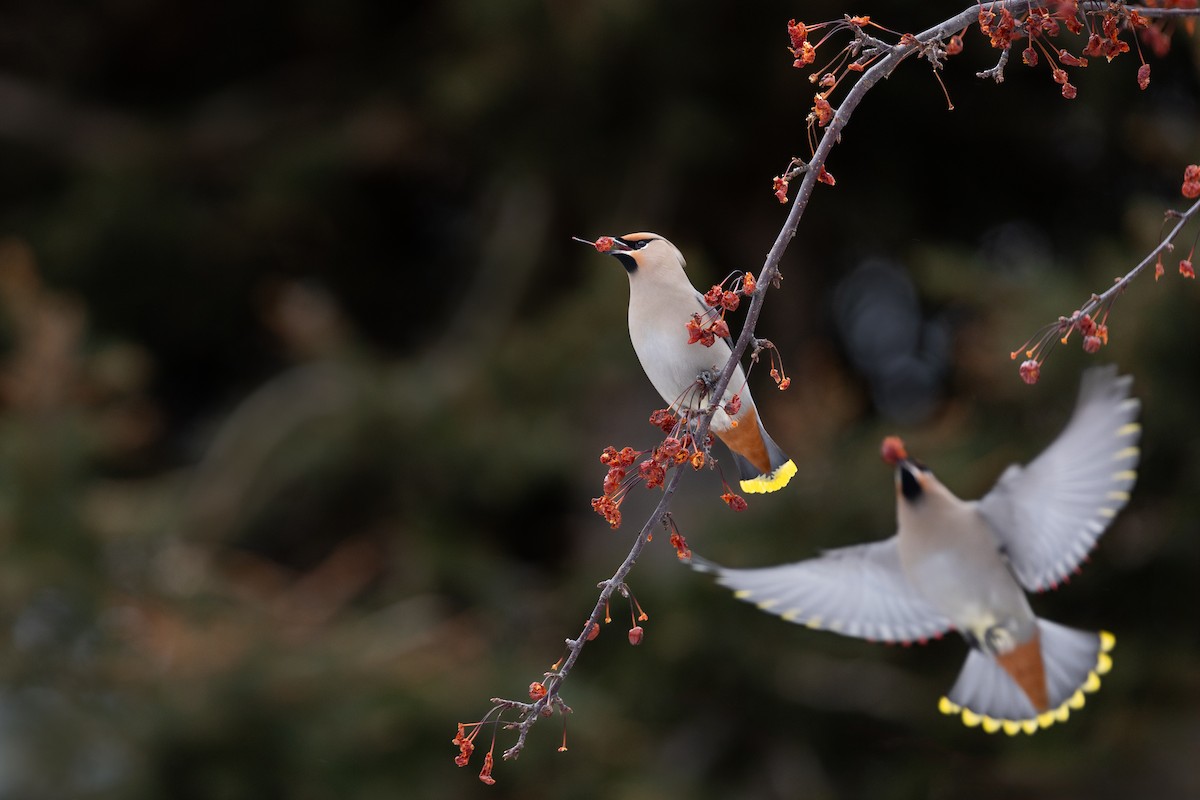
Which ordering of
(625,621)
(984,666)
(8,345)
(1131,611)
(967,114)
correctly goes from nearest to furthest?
(984,666)
(1131,611)
(967,114)
(625,621)
(8,345)

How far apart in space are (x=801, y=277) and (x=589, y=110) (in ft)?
3.44

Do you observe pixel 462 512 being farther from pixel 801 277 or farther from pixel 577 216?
pixel 801 277

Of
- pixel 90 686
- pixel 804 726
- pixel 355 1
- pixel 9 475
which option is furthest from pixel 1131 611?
pixel 355 1

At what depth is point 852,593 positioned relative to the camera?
2.39m

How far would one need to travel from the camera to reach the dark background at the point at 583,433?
500 centimetres

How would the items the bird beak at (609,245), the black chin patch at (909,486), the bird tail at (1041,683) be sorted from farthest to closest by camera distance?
the bird tail at (1041,683), the black chin patch at (909,486), the bird beak at (609,245)

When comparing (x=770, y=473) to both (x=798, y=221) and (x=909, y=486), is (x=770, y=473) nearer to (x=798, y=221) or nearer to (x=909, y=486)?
(x=909, y=486)

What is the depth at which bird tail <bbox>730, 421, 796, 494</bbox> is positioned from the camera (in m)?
1.84

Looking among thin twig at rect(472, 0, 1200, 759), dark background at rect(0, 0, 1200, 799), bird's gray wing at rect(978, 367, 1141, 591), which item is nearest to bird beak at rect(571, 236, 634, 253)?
thin twig at rect(472, 0, 1200, 759)

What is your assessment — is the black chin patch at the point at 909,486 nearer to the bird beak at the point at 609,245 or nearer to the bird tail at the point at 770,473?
the bird tail at the point at 770,473

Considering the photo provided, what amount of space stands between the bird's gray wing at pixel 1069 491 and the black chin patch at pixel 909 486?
0.13m

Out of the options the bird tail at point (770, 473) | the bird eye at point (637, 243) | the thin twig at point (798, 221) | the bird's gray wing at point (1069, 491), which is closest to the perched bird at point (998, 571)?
the bird's gray wing at point (1069, 491)

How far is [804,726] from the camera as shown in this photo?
6227 millimetres

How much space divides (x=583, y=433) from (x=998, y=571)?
14.5 feet
